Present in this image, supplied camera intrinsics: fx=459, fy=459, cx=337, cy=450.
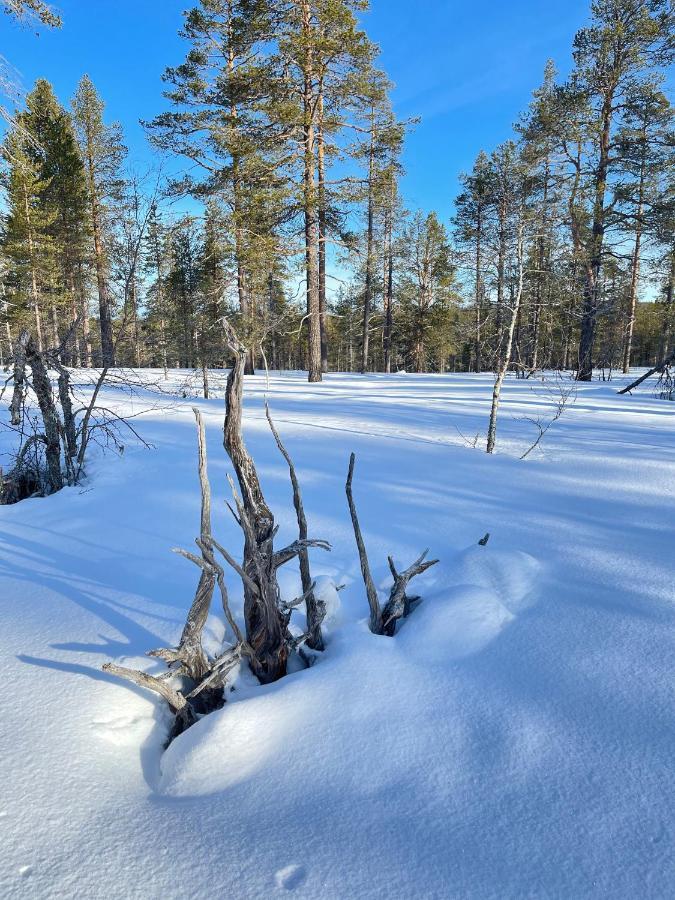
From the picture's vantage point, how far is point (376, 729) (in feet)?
5.30

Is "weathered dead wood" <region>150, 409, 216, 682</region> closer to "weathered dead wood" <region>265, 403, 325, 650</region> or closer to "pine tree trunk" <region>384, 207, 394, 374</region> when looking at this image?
"weathered dead wood" <region>265, 403, 325, 650</region>

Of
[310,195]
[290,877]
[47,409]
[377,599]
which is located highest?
[310,195]

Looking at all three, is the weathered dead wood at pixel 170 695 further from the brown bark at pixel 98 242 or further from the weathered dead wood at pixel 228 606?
the brown bark at pixel 98 242

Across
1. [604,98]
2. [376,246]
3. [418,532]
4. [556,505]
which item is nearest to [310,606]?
[418,532]

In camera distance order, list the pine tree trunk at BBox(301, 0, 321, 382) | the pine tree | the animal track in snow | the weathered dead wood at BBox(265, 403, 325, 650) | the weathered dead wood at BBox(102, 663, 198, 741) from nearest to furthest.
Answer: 1. the animal track in snow
2. the weathered dead wood at BBox(102, 663, 198, 741)
3. the weathered dead wood at BBox(265, 403, 325, 650)
4. the pine tree trunk at BBox(301, 0, 321, 382)
5. the pine tree

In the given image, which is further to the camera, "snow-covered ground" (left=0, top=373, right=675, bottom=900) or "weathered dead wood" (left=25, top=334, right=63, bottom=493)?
"weathered dead wood" (left=25, top=334, right=63, bottom=493)

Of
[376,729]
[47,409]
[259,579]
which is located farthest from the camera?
[47,409]

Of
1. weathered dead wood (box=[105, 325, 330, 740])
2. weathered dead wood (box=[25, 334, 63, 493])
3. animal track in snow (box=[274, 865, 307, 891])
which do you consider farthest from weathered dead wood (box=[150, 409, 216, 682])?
weathered dead wood (box=[25, 334, 63, 493])

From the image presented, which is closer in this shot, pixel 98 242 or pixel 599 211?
pixel 599 211

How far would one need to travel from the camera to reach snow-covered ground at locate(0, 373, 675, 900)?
1.17m

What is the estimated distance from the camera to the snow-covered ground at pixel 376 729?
1168mm

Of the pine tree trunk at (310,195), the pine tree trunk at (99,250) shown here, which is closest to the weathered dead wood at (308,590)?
the pine tree trunk at (310,195)

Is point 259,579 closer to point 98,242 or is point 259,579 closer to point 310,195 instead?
point 310,195

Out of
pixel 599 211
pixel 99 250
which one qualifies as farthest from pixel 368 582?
pixel 99 250
